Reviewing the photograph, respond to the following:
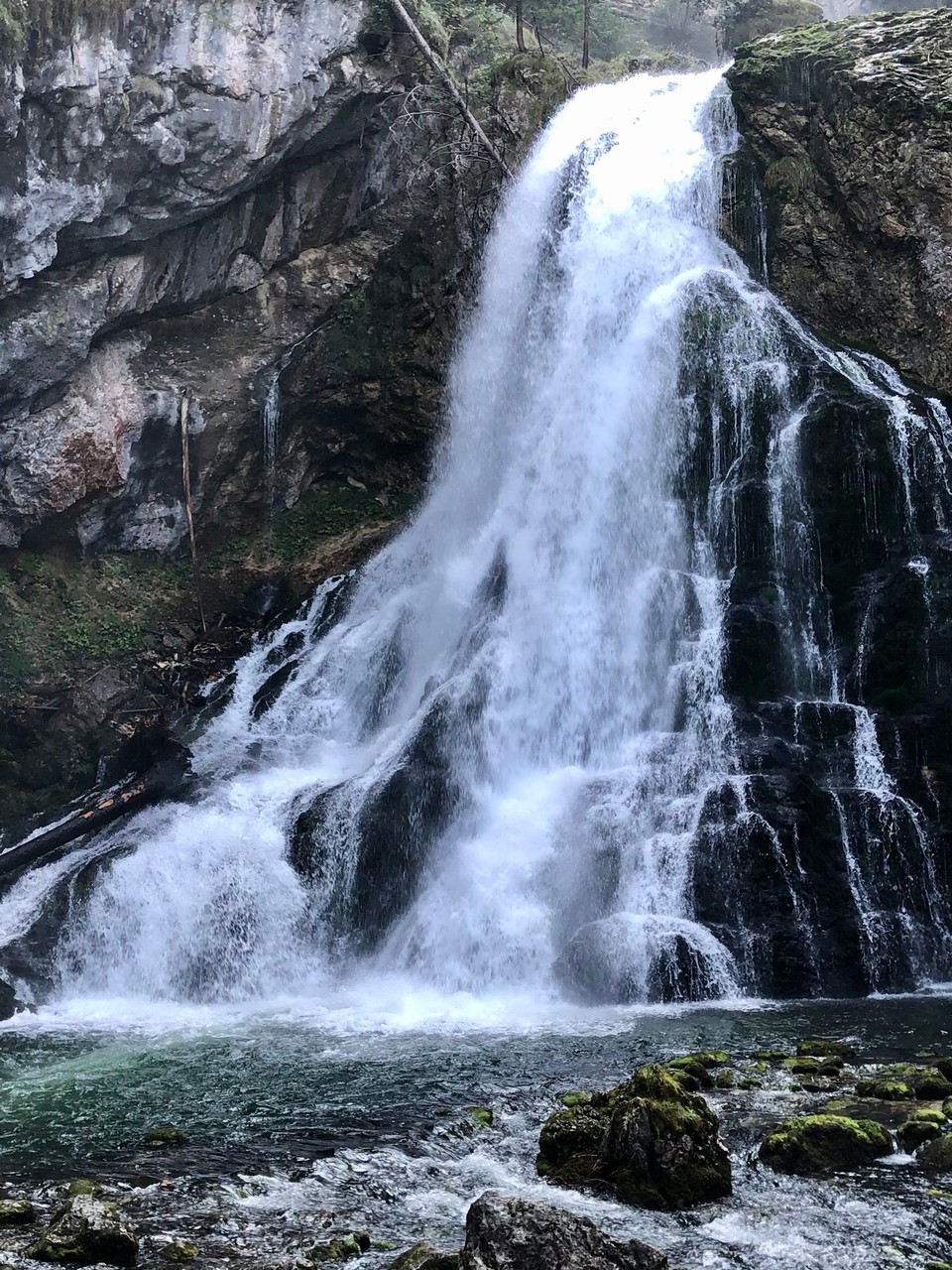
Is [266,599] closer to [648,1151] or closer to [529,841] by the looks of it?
[529,841]

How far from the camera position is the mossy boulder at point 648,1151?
7.16 metres

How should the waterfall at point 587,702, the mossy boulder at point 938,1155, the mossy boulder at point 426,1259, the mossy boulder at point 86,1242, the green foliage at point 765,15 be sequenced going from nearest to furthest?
1. the mossy boulder at point 426,1259
2. the mossy boulder at point 86,1242
3. the mossy boulder at point 938,1155
4. the waterfall at point 587,702
5. the green foliage at point 765,15

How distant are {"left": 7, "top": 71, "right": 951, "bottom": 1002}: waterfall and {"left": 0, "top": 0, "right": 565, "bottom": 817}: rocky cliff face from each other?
4.80 feet

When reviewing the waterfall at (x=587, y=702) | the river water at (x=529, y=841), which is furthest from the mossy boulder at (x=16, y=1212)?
the waterfall at (x=587, y=702)

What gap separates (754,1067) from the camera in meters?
10.0

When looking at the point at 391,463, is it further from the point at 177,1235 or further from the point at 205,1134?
the point at 177,1235

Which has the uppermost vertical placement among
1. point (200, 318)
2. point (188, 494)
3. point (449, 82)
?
point (449, 82)

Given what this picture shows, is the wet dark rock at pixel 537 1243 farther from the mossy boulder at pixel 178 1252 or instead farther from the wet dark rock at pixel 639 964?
the wet dark rock at pixel 639 964

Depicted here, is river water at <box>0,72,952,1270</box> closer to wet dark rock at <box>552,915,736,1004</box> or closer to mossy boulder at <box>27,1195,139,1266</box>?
wet dark rock at <box>552,915,736,1004</box>

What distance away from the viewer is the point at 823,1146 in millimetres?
7754

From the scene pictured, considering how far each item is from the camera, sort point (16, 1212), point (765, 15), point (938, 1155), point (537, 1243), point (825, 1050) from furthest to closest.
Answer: point (765, 15) < point (825, 1050) < point (938, 1155) < point (16, 1212) < point (537, 1243)

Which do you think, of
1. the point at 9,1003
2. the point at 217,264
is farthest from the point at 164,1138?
the point at 217,264

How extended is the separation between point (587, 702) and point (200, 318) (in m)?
11.3

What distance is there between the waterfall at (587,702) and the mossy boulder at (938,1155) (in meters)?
Result: 5.82
